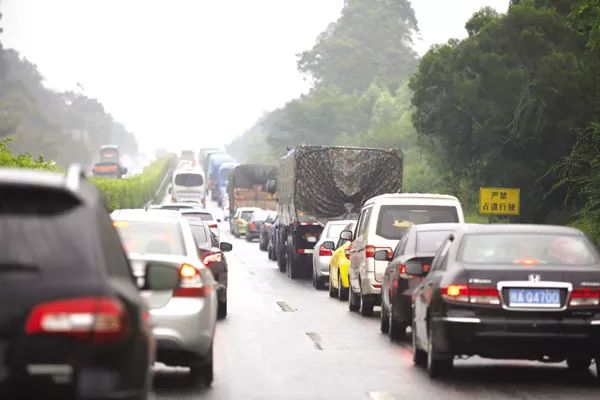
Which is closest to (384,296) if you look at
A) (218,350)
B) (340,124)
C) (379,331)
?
(379,331)

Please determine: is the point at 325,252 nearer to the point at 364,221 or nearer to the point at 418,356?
the point at 364,221

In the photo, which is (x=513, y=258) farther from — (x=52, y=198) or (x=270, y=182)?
(x=270, y=182)

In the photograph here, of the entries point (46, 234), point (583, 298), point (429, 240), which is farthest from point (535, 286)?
point (46, 234)

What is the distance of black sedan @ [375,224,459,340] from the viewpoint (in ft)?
64.5

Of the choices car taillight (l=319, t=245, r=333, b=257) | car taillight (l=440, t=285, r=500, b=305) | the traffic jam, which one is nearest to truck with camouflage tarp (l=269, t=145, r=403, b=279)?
the traffic jam

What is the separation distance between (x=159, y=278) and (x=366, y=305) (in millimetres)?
17103

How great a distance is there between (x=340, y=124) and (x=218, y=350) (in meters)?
134

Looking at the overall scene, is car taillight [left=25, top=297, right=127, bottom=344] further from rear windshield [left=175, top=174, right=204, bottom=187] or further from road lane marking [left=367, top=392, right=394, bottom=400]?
rear windshield [left=175, top=174, right=204, bottom=187]

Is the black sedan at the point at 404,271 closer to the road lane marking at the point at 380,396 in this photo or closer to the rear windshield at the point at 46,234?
the road lane marking at the point at 380,396

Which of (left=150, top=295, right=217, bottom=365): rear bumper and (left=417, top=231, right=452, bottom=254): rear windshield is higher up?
(left=417, top=231, right=452, bottom=254): rear windshield

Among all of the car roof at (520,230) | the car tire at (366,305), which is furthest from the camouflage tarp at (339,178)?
the car roof at (520,230)

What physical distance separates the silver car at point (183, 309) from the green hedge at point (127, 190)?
49015 mm

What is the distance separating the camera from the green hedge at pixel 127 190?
7550 cm

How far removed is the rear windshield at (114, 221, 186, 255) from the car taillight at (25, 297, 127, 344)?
882cm
